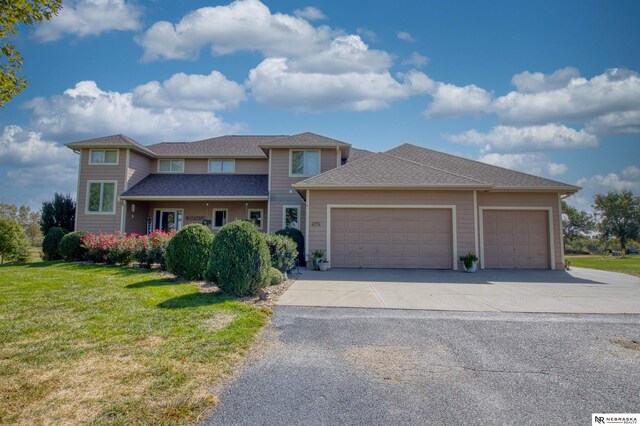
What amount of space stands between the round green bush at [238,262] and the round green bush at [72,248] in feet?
31.7

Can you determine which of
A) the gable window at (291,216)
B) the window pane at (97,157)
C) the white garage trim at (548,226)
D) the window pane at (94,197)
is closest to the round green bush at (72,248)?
the window pane at (94,197)

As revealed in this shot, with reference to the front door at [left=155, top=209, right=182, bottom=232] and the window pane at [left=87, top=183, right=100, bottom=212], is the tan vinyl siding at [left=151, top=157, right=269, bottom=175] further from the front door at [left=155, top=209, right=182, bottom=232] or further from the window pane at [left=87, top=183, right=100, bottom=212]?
the window pane at [left=87, top=183, right=100, bottom=212]

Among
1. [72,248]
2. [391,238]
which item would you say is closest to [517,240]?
[391,238]

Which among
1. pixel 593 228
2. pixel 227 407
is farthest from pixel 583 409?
pixel 593 228

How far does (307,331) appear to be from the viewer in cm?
477

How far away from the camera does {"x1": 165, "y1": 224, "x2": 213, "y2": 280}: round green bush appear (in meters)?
8.47

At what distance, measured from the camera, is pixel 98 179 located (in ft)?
56.6

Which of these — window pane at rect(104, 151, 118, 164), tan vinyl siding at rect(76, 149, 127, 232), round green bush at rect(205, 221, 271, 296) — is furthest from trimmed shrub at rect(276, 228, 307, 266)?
window pane at rect(104, 151, 118, 164)

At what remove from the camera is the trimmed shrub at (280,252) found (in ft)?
31.2

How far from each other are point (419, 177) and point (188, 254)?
902cm

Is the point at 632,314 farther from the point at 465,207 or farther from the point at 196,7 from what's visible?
the point at 196,7

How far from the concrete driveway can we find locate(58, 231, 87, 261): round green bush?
953cm

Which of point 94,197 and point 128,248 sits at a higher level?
point 94,197

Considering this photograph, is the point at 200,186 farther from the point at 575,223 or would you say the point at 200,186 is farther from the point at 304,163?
the point at 575,223
